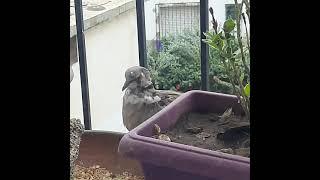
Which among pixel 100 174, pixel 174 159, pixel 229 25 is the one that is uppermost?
pixel 229 25

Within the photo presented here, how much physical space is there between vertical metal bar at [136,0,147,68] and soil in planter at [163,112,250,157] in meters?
0.21

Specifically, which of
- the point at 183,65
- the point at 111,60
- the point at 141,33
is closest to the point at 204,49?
the point at 183,65

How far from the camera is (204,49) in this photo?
3.47ft

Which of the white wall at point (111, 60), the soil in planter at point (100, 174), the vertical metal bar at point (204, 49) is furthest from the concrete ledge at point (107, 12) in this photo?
the soil in planter at point (100, 174)

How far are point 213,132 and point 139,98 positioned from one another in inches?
7.9

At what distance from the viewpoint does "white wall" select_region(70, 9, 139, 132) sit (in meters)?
1.22

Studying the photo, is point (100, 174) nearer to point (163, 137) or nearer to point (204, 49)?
point (163, 137)
